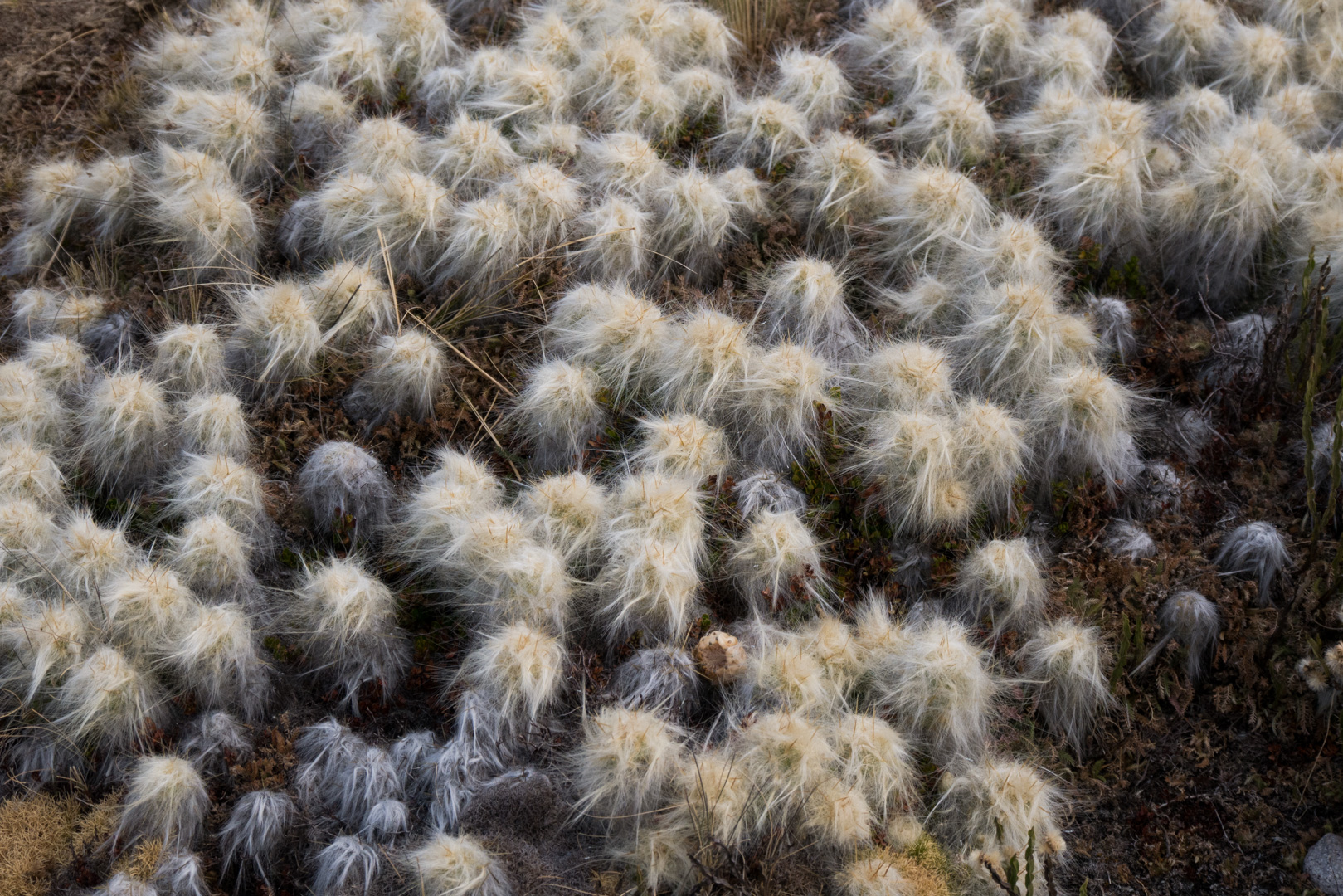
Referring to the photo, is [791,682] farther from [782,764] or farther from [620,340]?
[620,340]

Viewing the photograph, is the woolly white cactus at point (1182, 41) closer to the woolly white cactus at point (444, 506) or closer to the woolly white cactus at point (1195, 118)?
the woolly white cactus at point (1195, 118)

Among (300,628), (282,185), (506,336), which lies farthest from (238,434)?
(282,185)

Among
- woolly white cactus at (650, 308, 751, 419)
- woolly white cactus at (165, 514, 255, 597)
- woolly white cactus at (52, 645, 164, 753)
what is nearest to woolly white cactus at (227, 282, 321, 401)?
woolly white cactus at (165, 514, 255, 597)

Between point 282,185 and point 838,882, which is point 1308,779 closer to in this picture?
point 838,882

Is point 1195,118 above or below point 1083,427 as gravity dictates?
above

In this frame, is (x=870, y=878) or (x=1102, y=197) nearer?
(x=870, y=878)

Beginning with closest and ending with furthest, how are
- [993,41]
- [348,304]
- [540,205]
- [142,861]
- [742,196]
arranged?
[142,861] < [348,304] < [540,205] < [742,196] < [993,41]

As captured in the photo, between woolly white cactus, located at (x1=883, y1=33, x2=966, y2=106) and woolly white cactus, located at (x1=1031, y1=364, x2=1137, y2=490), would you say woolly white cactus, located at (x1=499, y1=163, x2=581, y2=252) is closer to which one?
woolly white cactus, located at (x1=883, y1=33, x2=966, y2=106)

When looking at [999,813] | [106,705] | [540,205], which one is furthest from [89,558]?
[999,813]
